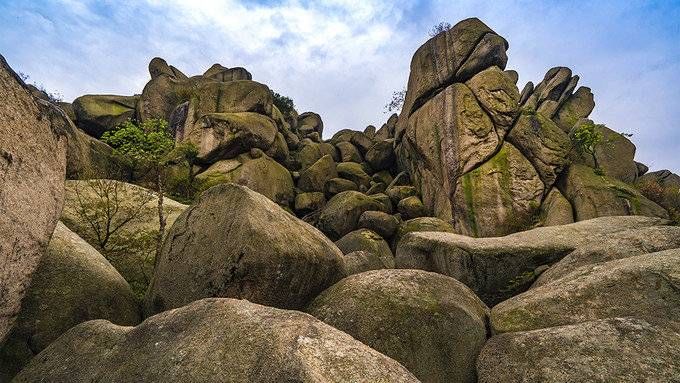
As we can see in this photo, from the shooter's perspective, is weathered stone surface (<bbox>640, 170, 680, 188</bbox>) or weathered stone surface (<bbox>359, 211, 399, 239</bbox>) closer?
weathered stone surface (<bbox>359, 211, 399, 239</bbox>)

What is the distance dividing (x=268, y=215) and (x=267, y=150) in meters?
32.1

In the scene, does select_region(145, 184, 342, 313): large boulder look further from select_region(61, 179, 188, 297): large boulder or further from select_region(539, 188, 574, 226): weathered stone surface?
select_region(539, 188, 574, 226): weathered stone surface

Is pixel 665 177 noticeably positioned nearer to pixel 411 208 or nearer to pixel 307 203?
pixel 411 208

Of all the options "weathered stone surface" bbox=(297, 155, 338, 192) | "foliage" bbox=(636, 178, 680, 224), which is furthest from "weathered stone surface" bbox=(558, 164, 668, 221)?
"weathered stone surface" bbox=(297, 155, 338, 192)

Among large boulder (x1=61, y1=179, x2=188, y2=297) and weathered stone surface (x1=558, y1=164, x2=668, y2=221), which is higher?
→ weathered stone surface (x1=558, y1=164, x2=668, y2=221)

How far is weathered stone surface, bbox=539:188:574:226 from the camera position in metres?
27.6

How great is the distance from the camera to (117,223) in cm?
1444

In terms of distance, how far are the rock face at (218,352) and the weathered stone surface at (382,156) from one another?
42.1m

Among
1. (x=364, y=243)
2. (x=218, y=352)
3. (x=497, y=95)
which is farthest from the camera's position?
(x=497, y=95)

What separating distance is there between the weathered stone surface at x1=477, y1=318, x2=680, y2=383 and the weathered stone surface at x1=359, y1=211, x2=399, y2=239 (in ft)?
84.2

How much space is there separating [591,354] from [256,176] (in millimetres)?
32096

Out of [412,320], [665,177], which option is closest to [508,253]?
[412,320]

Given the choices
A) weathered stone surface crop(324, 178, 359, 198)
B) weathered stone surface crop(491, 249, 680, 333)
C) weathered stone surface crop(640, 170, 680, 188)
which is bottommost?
weathered stone surface crop(491, 249, 680, 333)

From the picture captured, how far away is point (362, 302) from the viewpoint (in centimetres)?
731
